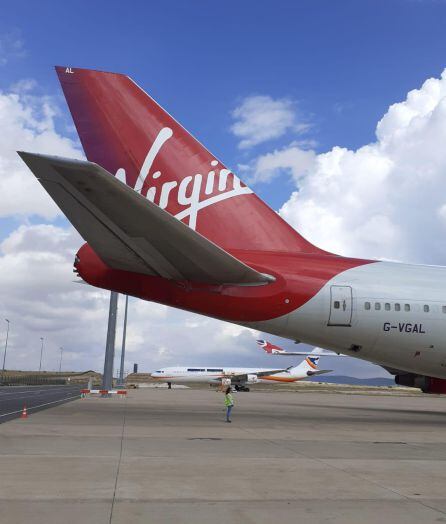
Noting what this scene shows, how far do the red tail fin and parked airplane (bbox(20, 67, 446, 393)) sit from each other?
3 centimetres

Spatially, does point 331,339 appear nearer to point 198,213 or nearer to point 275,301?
point 275,301

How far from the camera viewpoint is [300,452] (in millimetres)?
10773

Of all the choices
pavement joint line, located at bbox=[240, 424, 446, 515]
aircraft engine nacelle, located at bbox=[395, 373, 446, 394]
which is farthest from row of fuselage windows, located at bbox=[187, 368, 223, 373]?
pavement joint line, located at bbox=[240, 424, 446, 515]

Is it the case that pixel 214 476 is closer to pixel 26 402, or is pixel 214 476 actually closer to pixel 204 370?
pixel 26 402

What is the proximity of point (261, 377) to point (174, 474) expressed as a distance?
2626 inches

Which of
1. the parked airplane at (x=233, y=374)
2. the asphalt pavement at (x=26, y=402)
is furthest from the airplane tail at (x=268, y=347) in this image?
the asphalt pavement at (x=26, y=402)

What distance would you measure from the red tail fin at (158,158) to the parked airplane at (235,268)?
3cm

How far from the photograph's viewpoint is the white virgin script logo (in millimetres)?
16766

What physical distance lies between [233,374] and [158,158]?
56.2 m

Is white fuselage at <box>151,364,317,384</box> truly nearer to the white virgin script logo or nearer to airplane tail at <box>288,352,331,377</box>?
airplane tail at <box>288,352,331,377</box>

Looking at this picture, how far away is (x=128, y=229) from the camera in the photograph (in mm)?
12836

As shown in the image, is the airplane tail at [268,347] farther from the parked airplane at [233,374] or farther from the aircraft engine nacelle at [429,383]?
the aircraft engine nacelle at [429,383]

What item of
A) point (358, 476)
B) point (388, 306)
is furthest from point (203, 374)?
point (358, 476)

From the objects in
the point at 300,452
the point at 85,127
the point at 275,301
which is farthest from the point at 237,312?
the point at 85,127
